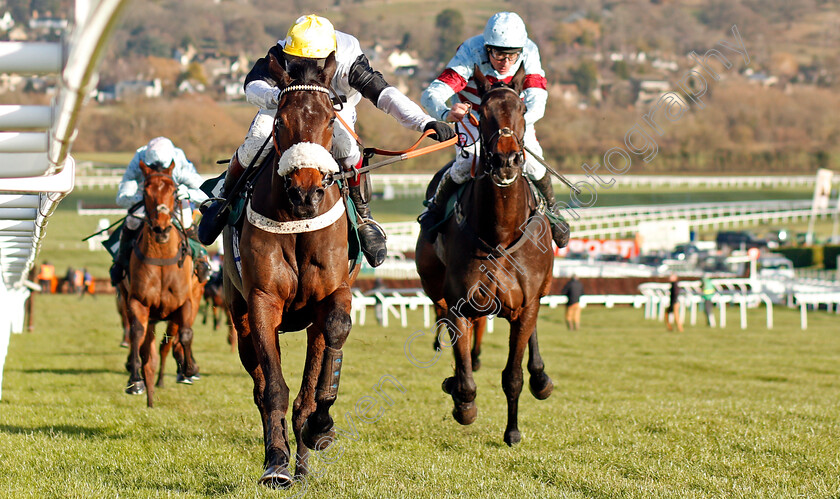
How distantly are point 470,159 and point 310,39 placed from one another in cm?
222

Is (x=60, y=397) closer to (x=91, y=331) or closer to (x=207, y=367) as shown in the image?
(x=207, y=367)

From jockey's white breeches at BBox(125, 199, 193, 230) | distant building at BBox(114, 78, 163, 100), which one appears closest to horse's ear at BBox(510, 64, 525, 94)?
jockey's white breeches at BBox(125, 199, 193, 230)

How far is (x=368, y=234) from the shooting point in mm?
A: 5961

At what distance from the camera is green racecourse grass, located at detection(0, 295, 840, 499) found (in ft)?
17.3

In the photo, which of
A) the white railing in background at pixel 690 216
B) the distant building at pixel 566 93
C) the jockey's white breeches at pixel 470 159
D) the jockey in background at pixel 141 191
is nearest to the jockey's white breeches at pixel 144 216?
the jockey in background at pixel 141 191

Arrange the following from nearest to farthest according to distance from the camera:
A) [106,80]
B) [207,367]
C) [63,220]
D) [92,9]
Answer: [92,9] < [207,367] < [63,220] < [106,80]

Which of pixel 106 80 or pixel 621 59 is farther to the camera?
pixel 621 59

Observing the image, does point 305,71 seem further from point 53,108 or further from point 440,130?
point 53,108

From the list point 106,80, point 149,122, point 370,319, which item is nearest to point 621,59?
point 106,80

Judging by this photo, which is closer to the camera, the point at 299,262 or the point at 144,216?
the point at 299,262

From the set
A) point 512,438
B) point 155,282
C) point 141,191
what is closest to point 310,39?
point 512,438

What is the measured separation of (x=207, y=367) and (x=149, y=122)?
6124 cm

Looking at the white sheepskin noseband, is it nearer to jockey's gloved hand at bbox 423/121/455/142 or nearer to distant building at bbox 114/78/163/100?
jockey's gloved hand at bbox 423/121/455/142

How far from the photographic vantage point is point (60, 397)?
9555mm
